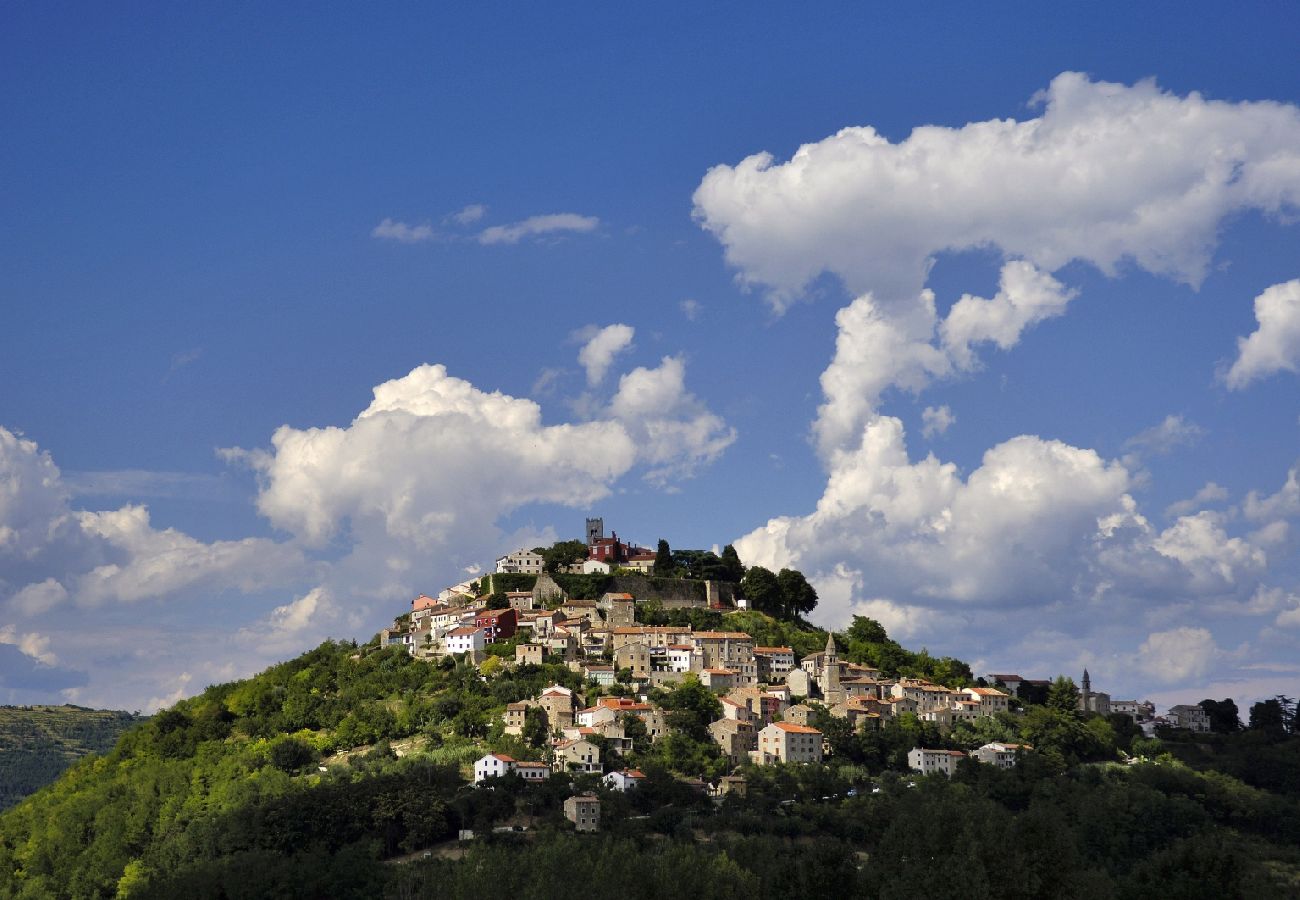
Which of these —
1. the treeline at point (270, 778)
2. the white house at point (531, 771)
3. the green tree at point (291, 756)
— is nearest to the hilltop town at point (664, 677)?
the white house at point (531, 771)

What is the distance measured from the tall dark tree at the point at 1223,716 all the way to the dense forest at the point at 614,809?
14.2ft

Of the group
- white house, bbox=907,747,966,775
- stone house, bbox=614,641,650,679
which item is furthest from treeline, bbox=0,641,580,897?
white house, bbox=907,747,966,775

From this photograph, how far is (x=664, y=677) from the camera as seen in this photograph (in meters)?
89.8

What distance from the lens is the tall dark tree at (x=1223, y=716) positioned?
4060 inches

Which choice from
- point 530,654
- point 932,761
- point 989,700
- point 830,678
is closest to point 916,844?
point 932,761

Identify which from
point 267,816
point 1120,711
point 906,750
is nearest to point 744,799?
point 906,750

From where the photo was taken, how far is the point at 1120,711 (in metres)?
110

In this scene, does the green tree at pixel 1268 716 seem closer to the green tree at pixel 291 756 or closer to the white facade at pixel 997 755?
the white facade at pixel 997 755

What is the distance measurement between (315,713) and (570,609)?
19480 millimetres

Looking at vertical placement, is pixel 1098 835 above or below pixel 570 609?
below

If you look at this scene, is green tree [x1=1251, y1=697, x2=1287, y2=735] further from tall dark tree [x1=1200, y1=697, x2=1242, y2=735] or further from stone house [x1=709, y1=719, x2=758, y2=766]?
stone house [x1=709, y1=719, x2=758, y2=766]

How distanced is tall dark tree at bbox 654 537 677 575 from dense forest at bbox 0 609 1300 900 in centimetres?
962

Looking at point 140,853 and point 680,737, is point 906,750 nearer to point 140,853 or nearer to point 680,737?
point 680,737

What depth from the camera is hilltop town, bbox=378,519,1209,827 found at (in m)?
80.2
